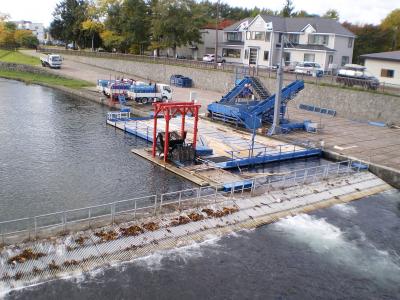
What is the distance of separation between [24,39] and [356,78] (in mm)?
85908

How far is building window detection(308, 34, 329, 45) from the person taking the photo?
6538cm

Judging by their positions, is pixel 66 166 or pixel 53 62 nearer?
pixel 66 166

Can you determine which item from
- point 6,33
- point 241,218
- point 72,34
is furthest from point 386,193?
point 6,33

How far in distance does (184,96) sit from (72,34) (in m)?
55.7

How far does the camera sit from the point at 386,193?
26.2 metres

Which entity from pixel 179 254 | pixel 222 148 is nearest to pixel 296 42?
pixel 222 148

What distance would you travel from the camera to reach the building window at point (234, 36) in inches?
3127

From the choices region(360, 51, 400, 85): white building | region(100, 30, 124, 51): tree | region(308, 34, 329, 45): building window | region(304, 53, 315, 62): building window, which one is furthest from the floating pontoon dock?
region(100, 30, 124, 51): tree

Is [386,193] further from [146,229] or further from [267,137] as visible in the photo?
[146,229]

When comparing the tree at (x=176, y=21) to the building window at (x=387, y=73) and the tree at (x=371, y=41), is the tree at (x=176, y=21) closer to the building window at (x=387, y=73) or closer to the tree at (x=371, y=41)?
the building window at (x=387, y=73)

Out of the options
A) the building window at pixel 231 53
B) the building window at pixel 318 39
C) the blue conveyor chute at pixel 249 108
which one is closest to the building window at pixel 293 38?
the building window at pixel 318 39

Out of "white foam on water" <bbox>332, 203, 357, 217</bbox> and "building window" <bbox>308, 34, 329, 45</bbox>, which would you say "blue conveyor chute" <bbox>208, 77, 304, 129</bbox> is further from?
"building window" <bbox>308, 34, 329, 45</bbox>

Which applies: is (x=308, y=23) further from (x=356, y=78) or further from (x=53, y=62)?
(x=53, y=62)

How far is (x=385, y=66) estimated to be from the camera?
51312 mm
